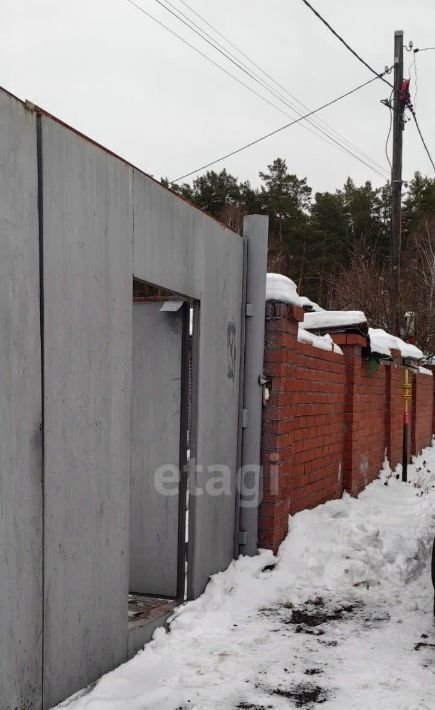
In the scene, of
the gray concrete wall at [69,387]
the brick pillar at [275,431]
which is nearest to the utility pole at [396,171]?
the brick pillar at [275,431]

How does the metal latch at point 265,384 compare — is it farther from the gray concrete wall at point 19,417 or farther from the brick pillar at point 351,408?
the brick pillar at point 351,408

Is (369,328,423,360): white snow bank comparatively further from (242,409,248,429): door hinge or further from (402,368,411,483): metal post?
(242,409,248,429): door hinge

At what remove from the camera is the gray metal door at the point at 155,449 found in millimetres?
4594

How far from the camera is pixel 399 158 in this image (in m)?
16.3

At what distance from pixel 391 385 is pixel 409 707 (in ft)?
25.7

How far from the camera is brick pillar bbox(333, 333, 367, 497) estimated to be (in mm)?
7902

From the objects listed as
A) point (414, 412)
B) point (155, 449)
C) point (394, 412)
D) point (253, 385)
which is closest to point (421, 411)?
point (414, 412)

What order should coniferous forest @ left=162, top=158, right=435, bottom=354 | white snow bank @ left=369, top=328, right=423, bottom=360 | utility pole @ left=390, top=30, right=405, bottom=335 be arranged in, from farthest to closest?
1. coniferous forest @ left=162, top=158, right=435, bottom=354
2. utility pole @ left=390, top=30, right=405, bottom=335
3. white snow bank @ left=369, top=328, right=423, bottom=360

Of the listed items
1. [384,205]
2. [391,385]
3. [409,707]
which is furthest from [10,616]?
[384,205]

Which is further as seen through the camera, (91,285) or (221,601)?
(221,601)

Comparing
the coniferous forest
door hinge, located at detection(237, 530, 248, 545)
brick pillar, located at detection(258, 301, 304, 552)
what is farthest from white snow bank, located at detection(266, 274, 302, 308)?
the coniferous forest

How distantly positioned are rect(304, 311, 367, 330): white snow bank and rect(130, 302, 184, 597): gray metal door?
361 cm

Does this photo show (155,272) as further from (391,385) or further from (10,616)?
(391,385)

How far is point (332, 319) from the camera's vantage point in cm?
809
